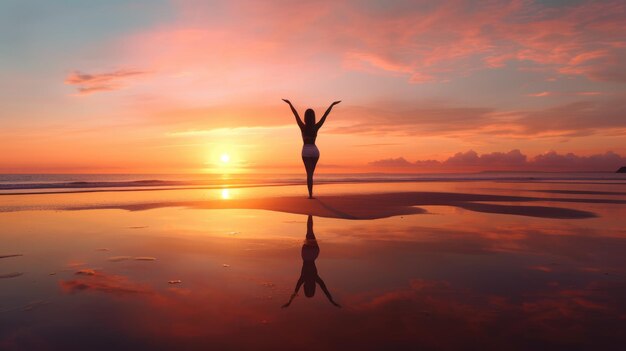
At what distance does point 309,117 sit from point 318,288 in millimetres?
11959

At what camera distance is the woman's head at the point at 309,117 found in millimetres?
15812

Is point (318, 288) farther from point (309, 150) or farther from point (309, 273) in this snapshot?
point (309, 150)

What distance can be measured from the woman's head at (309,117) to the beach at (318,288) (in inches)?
294

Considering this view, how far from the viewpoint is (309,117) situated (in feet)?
52.2

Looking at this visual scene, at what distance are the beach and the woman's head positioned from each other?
7455mm

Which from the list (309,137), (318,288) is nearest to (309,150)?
(309,137)

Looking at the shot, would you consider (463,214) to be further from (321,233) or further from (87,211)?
(87,211)

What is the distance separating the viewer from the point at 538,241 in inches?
297

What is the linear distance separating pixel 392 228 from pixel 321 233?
184cm

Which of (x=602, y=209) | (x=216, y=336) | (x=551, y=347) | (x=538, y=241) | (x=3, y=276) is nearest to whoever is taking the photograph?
(x=551, y=347)

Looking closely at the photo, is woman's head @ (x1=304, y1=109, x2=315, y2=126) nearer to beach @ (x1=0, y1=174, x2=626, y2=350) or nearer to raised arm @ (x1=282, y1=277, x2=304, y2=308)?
beach @ (x1=0, y1=174, x2=626, y2=350)

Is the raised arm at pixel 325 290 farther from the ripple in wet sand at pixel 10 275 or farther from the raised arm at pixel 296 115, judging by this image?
the raised arm at pixel 296 115

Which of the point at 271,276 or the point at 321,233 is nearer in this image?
the point at 271,276

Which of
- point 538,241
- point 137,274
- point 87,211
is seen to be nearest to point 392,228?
point 538,241
